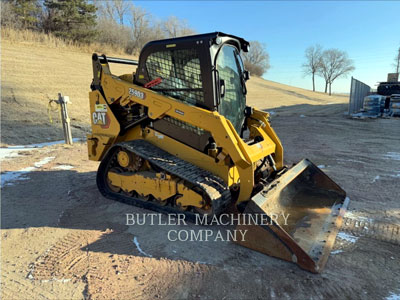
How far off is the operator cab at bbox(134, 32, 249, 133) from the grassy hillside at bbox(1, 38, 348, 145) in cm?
713

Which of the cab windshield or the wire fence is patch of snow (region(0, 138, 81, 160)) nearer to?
the cab windshield

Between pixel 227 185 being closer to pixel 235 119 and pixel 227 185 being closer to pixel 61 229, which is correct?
pixel 235 119

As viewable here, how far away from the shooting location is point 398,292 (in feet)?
7.68

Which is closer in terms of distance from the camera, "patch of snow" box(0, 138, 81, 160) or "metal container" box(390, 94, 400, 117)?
"patch of snow" box(0, 138, 81, 160)

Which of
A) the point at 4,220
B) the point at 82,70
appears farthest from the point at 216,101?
the point at 82,70

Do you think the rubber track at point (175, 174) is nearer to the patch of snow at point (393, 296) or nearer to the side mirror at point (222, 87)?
the side mirror at point (222, 87)

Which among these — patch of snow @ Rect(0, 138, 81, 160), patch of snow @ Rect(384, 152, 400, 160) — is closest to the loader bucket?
patch of snow @ Rect(384, 152, 400, 160)

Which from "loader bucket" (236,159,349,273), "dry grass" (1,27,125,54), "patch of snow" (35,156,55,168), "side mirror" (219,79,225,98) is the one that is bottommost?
"patch of snow" (35,156,55,168)

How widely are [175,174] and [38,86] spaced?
13.9 meters

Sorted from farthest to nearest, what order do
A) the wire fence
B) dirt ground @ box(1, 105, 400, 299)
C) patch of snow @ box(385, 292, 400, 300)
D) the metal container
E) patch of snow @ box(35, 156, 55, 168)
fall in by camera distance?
1. the wire fence
2. the metal container
3. patch of snow @ box(35, 156, 55, 168)
4. dirt ground @ box(1, 105, 400, 299)
5. patch of snow @ box(385, 292, 400, 300)

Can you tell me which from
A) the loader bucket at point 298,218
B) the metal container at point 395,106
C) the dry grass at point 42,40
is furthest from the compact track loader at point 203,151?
the dry grass at point 42,40

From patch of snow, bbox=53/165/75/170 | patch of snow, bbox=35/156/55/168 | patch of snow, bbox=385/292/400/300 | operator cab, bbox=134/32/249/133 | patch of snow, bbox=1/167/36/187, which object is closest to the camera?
patch of snow, bbox=385/292/400/300

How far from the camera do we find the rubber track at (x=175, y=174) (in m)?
3.27

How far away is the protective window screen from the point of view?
354 centimetres
